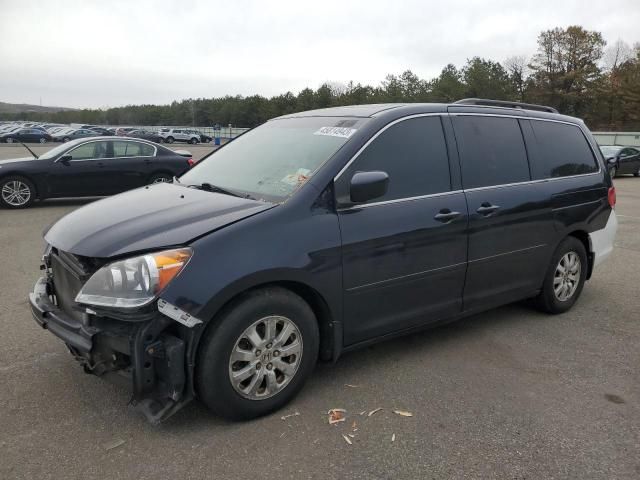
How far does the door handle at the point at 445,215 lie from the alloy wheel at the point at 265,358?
1303mm

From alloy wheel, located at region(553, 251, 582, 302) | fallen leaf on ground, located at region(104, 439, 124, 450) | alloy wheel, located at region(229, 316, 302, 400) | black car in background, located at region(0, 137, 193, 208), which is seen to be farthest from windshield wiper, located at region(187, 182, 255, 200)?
black car in background, located at region(0, 137, 193, 208)

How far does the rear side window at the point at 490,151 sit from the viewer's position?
4.04 meters

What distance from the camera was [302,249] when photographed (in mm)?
3082

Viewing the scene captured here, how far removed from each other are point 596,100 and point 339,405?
229 feet

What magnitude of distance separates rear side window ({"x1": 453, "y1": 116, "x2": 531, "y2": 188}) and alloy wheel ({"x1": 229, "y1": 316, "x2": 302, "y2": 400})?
5.92 feet

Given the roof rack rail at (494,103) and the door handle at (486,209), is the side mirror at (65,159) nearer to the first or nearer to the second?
the roof rack rail at (494,103)

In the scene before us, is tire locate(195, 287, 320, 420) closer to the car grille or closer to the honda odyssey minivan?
the honda odyssey minivan

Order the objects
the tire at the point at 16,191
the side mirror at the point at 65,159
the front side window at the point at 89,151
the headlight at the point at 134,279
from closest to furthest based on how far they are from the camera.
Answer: the headlight at the point at 134,279, the tire at the point at 16,191, the side mirror at the point at 65,159, the front side window at the point at 89,151

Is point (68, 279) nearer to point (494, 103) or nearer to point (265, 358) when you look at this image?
point (265, 358)

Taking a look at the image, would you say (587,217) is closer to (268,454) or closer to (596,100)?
(268,454)

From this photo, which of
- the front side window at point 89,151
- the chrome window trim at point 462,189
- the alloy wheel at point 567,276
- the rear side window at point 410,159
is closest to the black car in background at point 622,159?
the chrome window trim at point 462,189

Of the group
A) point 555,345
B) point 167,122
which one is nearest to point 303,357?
point 555,345

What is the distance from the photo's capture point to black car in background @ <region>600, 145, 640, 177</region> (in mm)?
22594

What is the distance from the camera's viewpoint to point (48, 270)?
3.48 m
